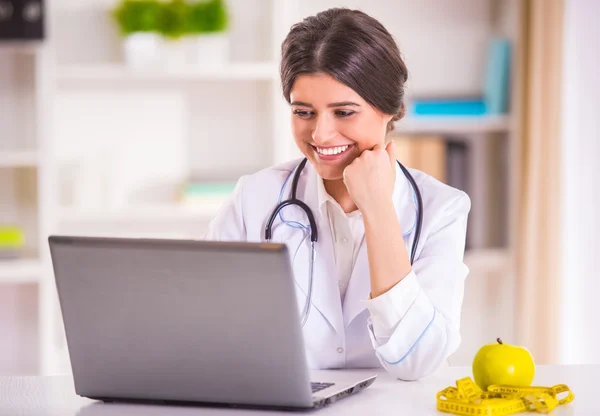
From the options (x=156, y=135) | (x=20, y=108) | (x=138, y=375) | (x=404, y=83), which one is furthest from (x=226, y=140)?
(x=138, y=375)

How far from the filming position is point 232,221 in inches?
70.9

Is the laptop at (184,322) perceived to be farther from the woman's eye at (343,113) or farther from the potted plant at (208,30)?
the potted plant at (208,30)

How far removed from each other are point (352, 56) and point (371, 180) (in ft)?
0.76

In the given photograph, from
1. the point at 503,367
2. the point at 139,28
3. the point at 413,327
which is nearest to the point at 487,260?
the point at 139,28

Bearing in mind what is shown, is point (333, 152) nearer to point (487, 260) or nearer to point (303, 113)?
point (303, 113)

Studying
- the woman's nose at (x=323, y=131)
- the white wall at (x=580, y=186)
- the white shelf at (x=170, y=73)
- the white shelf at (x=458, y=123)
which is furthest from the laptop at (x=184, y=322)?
the white shelf at (x=458, y=123)

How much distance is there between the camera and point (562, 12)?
116 inches

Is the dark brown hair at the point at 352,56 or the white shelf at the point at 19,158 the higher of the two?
the dark brown hair at the point at 352,56

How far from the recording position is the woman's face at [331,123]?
1604 mm

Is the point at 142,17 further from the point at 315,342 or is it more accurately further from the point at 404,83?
the point at 315,342

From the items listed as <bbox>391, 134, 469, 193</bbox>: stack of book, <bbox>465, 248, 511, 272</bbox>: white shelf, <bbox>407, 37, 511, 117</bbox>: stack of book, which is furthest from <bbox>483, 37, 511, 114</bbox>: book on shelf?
<bbox>465, 248, 511, 272</bbox>: white shelf

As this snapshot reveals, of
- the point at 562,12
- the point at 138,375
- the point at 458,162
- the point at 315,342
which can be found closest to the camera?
the point at 138,375

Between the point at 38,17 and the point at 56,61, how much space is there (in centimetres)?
27

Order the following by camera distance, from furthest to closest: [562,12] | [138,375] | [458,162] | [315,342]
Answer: [458,162] → [562,12] → [315,342] → [138,375]
